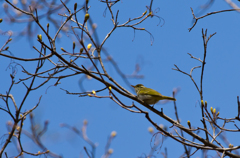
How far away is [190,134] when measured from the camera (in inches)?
147

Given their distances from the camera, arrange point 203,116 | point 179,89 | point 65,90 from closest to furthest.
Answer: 1. point 203,116
2. point 65,90
3. point 179,89

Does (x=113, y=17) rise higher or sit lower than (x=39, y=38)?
higher

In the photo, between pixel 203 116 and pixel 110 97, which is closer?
pixel 110 97

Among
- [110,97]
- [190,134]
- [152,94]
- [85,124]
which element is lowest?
[190,134]

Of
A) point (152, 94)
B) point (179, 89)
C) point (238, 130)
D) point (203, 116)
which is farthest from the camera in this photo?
point (179, 89)

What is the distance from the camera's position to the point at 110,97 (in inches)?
126

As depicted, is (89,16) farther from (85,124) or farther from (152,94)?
(152,94)

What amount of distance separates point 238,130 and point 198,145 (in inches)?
21.3

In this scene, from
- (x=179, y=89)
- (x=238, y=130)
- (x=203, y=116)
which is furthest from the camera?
(x=179, y=89)

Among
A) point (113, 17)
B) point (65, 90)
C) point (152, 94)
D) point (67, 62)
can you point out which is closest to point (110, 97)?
point (67, 62)

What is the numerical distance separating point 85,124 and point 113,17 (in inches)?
68.7

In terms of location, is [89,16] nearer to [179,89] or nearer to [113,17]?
[113,17]

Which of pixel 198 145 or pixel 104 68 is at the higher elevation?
pixel 104 68

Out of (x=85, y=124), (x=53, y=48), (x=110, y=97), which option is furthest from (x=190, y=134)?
(x=53, y=48)
